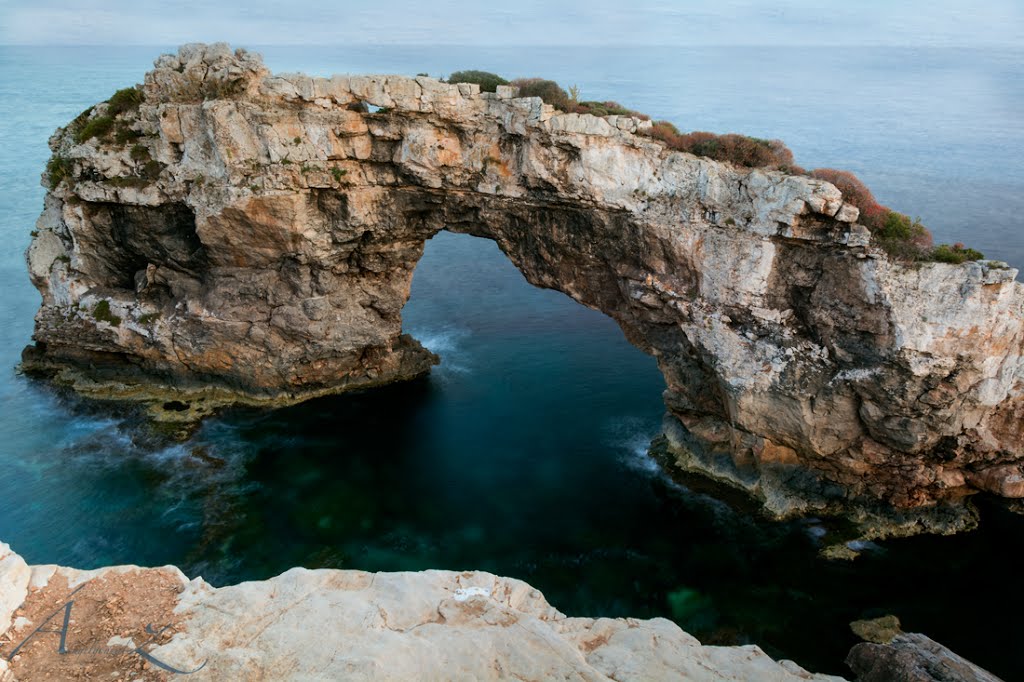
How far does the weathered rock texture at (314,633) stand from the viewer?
13.0 meters

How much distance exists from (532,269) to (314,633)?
2502 cm

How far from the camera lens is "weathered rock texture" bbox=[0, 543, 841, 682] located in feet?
42.8

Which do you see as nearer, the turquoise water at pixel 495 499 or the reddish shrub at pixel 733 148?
the turquoise water at pixel 495 499

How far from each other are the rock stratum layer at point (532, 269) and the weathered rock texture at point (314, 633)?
16.1 m

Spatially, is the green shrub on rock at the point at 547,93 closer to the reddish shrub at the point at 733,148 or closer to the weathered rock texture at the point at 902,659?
the reddish shrub at the point at 733,148

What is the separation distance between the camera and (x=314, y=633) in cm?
1444

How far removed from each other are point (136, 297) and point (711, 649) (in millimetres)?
37079

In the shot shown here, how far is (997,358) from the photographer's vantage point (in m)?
27.2

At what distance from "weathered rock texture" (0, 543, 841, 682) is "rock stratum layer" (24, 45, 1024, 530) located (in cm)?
1614

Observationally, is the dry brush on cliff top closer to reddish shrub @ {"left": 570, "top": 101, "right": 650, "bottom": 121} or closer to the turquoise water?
reddish shrub @ {"left": 570, "top": 101, "right": 650, "bottom": 121}

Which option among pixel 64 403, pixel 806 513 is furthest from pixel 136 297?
pixel 806 513

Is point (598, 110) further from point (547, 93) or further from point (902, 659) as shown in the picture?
point (902, 659)
